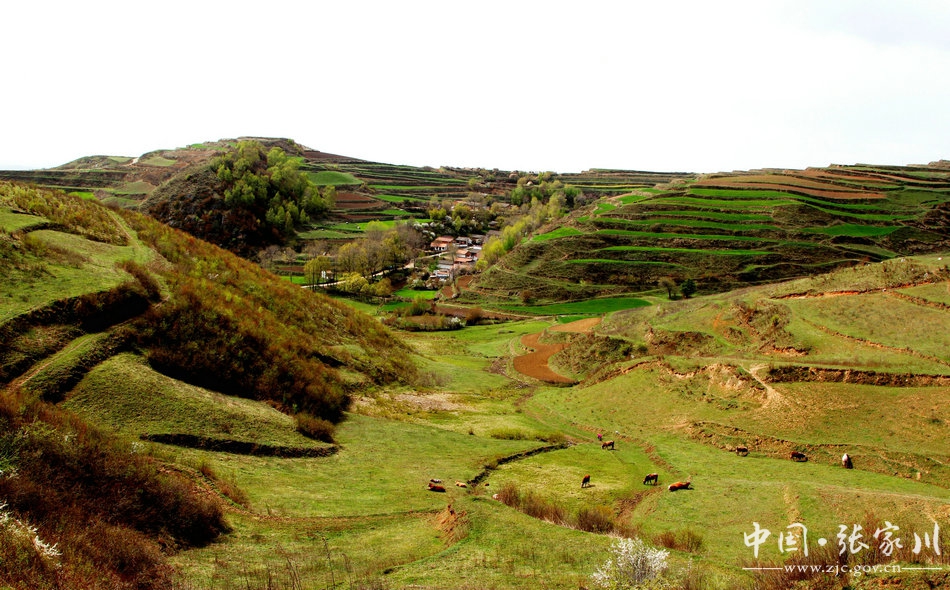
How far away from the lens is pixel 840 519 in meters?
14.2

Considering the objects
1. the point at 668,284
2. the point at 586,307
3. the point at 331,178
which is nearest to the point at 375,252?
the point at 586,307

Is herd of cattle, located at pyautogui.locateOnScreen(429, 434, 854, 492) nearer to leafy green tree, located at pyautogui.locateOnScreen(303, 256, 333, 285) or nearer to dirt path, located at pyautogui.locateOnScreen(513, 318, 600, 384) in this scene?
dirt path, located at pyautogui.locateOnScreen(513, 318, 600, 384)

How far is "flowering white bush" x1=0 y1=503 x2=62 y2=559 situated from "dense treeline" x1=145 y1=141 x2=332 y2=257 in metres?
107

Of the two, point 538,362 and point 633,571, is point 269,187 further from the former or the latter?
point 633,571

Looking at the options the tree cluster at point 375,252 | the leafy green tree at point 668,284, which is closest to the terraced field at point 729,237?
the leafy green tree at point 668,284

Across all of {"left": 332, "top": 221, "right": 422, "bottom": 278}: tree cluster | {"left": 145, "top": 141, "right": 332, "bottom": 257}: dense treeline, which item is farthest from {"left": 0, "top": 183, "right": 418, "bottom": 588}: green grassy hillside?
{"left": 145, "top": 141, "right": 332, "bottom": 257}: dense treeline

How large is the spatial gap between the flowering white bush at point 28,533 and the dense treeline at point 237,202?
107227 mm

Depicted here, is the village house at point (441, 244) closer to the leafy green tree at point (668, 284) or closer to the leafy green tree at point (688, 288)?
the leafy green tree at point (668, 284)

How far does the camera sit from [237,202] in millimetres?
111625

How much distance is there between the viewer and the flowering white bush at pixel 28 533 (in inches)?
308

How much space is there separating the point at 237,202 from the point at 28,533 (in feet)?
375

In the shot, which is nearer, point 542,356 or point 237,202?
point 542,356

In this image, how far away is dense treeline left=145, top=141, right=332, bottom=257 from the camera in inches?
4230

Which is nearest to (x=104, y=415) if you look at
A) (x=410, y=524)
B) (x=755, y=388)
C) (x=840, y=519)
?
(x=410, y=524)
